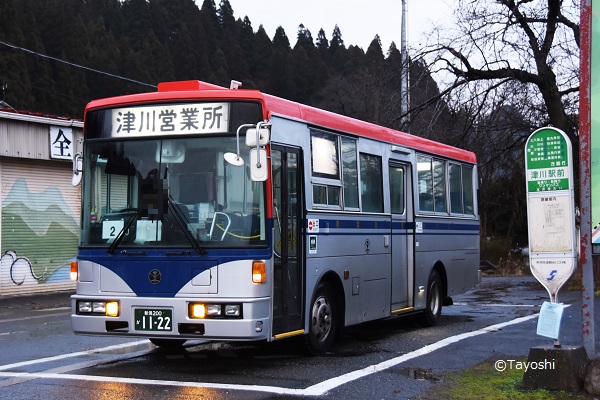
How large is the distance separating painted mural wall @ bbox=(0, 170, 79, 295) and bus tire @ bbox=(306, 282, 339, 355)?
13103mm

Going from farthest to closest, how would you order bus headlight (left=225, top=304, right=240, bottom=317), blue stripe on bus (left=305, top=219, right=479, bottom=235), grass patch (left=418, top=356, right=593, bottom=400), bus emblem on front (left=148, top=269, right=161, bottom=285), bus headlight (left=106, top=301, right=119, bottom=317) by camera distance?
blue stripe on bus (left=305, top=219, right=479, bottom=235) → bus headlight (left=106, top=301, right=119, bottom=317) → bus emblem on front (left=148, top=269, right=161, bottom=285) → bus headlight (left=225, top=304, right=240, bottom=317) → grass patch (left=418, top=356, right=593, bottom=400)

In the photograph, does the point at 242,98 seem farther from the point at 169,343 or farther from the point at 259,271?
the point at 169,343

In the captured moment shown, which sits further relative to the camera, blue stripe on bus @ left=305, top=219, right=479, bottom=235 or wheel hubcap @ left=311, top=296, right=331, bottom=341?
blue stripe on bus @ left=305, top=219, right=479, bottom=235

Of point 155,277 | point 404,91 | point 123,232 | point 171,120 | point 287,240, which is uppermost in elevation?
point 404,91

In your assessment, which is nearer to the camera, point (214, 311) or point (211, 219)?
point (214, 311)

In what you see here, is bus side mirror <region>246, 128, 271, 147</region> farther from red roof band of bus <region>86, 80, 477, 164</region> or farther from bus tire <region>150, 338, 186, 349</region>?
bus tire <region>150, 338, 186, 349</region>

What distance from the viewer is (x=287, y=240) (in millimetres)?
9867

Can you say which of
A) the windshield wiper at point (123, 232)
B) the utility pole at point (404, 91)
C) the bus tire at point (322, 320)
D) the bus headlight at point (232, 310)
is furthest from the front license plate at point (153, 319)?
the utility pole at point (404, 91)

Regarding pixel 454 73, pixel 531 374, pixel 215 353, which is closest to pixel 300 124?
pixel 215 353

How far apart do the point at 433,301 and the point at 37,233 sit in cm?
1243

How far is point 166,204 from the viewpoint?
9391mm

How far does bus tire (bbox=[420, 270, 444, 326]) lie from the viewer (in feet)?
47.6

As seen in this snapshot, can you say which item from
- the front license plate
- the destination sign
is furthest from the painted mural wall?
the front license plate

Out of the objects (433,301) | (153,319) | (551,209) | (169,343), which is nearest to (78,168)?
(153,319)
